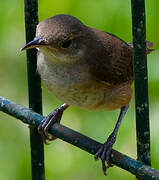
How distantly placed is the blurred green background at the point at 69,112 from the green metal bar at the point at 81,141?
1.09m

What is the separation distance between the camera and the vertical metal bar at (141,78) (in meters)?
2.49

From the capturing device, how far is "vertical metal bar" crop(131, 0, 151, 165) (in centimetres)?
249

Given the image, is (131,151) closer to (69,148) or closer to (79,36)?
(69,148)

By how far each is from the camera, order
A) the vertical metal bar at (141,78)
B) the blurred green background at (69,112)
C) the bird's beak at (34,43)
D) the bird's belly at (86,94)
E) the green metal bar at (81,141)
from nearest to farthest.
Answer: the vertical metal bar at (141,78) → the green metal bar at (81,141) → the bird's beak at (34,43) → the bird's belly at (86,94) → the blurred green background at (69,112)

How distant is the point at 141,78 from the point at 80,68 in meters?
1.13

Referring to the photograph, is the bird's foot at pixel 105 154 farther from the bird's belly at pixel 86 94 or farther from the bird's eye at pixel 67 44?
the bird's eye at pixel 67 44

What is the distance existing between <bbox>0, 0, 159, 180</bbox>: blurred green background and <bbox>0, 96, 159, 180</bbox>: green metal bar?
1.09m

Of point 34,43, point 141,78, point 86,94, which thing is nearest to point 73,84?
point 86,94

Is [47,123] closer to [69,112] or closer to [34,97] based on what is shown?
[34,97]

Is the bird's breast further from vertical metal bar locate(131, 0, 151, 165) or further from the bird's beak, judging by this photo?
vertical metal bar locate(131, 0, 151, 165)

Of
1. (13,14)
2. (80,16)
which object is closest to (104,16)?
(80,16)

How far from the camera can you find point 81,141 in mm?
2953

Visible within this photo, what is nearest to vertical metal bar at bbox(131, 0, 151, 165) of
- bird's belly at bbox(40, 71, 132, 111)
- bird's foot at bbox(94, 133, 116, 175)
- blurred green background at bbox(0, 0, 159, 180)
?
bird's foot at bbox(94, 133, 116, 175)

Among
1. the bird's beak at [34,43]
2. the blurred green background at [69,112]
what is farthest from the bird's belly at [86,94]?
Result: the blurred green background at [69,112]
